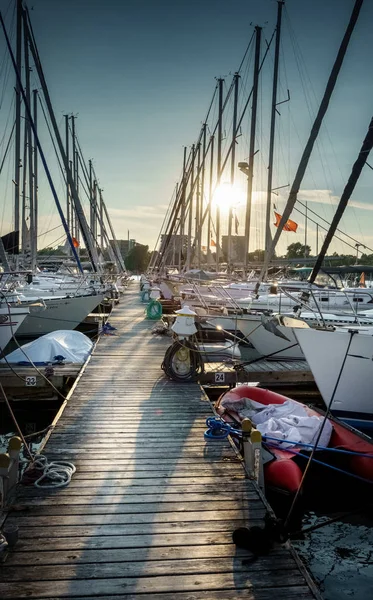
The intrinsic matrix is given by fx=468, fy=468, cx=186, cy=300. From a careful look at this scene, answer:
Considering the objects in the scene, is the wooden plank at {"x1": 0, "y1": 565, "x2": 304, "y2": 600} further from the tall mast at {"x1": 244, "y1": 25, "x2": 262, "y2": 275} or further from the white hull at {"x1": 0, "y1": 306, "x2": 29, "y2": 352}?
the tall mast at {"x1": 244, "y1": 25, "x2": 262, "y2": 275}

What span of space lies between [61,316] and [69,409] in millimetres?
12485

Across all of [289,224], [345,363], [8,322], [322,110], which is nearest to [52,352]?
[8,322]

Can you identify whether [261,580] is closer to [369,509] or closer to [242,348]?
[369,509]

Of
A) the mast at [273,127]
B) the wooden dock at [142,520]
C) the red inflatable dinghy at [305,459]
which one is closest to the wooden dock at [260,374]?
the red inflatable dinghy at [305,459]

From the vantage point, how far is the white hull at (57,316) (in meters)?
19.5

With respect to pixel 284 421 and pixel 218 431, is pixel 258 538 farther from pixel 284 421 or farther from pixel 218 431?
pixel 284 421

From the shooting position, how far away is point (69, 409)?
822cm

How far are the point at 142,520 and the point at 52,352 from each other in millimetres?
8750

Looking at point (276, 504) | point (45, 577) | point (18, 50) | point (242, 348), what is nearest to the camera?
point (45, 577)

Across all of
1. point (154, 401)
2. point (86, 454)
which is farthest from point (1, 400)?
point (86, 454)

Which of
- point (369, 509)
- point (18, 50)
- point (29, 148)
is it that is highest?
point (18, 50)

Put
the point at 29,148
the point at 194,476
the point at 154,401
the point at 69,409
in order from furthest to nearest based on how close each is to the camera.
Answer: the point at 29,148, the point at 154,401, the point at 69,409, the point at 194,476

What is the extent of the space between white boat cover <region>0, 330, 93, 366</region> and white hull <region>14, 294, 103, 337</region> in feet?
19.7

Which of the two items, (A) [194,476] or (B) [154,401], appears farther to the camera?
(B) [154,401]
